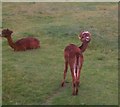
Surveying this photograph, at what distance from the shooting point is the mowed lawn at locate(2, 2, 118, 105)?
25.8 feet

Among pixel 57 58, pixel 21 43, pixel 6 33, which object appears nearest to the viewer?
pixel 57 58

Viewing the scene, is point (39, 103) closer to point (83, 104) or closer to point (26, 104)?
point (26, 104)

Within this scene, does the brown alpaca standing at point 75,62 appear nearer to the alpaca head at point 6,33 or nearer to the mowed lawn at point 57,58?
the mowed lawn at point 57,58

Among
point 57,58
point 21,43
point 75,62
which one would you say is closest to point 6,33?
point 21,43

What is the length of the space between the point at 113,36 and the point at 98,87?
4753mm

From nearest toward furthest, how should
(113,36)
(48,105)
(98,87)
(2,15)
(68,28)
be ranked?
1. (48,105)
2. (98,87)
3. (113,36)
4. (68,28)
5. (2,15)

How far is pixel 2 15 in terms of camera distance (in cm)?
1620

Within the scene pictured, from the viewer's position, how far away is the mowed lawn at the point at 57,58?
310 inches

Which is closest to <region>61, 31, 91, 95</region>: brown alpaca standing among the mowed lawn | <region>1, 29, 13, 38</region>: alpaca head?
the mowed lawn

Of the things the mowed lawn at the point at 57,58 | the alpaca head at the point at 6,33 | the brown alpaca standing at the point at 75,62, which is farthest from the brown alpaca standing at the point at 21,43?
the brown alpaca standing at the point at 75,62

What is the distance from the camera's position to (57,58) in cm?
1045

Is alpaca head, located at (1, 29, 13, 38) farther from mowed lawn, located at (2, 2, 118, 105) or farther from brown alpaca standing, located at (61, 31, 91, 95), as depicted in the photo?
brown alpaca standing, located at (61, 31, 91, 95)

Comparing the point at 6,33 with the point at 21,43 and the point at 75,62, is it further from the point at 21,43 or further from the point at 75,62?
the point at 75,62

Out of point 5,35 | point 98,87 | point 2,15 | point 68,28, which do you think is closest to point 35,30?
point 68,28
